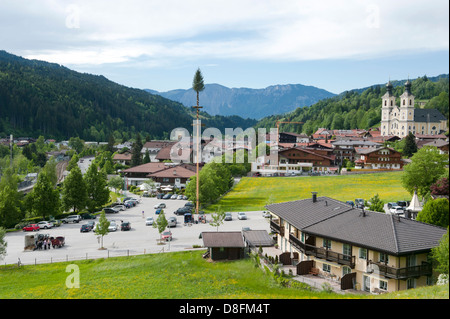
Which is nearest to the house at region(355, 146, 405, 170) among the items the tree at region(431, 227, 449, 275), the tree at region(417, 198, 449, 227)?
the tree at region(417, 198, 449, 227)

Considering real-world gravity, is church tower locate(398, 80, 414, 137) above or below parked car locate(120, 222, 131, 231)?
above

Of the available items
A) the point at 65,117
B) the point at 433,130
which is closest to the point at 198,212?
the point at 433,130

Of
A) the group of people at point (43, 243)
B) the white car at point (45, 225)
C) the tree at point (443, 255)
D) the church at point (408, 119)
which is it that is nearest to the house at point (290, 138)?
the church at point (408, 119)

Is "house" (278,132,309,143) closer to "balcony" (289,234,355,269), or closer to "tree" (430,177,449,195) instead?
"tree" (430,177,449,195)

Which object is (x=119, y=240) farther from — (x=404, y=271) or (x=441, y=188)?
(x=441, y=188)

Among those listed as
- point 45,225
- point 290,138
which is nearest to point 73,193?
point 45,225

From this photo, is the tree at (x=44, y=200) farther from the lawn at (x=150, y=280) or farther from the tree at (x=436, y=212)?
the tree at (x=436, y=212)

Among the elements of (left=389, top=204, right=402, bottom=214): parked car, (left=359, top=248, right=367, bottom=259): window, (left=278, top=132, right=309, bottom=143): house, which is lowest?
(left=389, top=204, right=402, bottom=214): parked car
